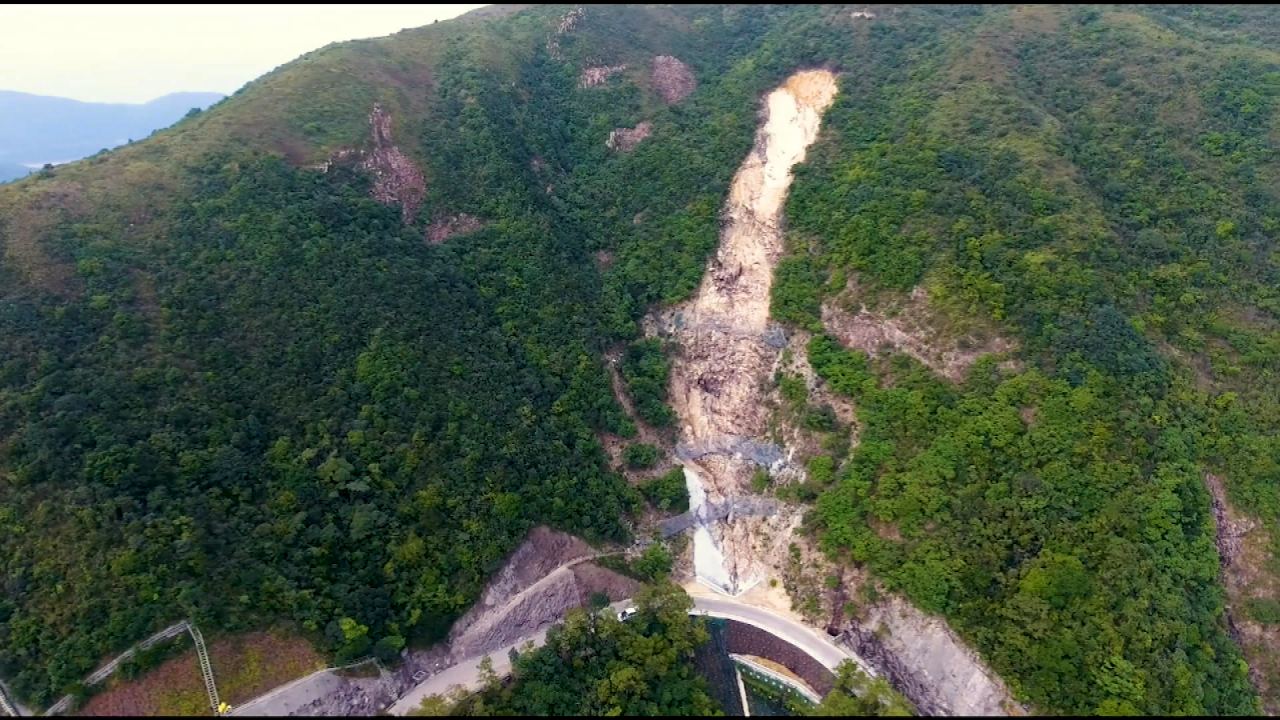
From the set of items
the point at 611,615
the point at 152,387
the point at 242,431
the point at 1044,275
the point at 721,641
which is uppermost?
the point at 152,387

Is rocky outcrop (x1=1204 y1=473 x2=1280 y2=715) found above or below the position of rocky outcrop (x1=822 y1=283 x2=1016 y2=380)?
below

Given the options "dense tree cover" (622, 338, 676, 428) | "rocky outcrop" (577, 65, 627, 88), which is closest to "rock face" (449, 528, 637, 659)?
"dense tree cover" (622, 338, 676, 428)

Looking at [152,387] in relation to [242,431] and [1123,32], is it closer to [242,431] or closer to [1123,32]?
[242,431]

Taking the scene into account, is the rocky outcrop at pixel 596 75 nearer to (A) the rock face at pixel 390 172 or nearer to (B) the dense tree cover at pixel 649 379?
(A) the rock face at pixel 390 172

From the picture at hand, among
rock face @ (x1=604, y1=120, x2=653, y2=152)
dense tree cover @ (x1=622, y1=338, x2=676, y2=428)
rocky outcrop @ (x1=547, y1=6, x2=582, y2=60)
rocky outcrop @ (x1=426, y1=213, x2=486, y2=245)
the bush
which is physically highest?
rocky outcrop @ (x1=547, y1=6, x2=582, y2=60)

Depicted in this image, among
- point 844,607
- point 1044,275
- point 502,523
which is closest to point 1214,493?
point 1044,275

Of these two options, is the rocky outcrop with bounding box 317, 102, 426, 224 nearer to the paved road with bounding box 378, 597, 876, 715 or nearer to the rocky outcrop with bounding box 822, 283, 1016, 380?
the paved road with bounding box 378, 597, 876, 715

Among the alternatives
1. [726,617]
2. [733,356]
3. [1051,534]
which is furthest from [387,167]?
[1051,534]

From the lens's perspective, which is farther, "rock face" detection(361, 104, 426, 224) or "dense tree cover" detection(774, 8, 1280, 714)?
"rock face" detection(361, 104, 426, 224)
